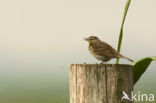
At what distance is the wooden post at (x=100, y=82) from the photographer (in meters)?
3.94

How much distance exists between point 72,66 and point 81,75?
0.51 ft

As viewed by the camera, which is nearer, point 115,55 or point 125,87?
point 125,87

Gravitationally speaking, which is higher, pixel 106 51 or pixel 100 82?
pixel 106 51

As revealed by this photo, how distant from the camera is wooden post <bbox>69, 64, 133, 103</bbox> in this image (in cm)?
394

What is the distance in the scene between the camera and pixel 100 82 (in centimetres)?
394

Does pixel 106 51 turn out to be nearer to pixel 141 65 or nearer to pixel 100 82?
pixel 141 65

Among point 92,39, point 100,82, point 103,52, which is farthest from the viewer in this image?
point 92,39

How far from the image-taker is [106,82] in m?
3.94

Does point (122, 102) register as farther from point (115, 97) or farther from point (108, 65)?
point (108, 65)

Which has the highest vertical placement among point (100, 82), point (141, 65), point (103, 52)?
point (103, 52)

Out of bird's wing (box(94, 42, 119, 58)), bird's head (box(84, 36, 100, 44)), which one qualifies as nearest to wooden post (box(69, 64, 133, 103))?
bird's wing (box(94, 42, 119, 58))

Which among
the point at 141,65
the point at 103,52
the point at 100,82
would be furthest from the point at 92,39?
the point at 100,82

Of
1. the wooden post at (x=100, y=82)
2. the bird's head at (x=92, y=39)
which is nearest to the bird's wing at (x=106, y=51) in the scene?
the bird's head at (x=92, y=39)

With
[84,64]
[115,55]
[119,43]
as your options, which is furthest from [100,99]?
[119,43]
